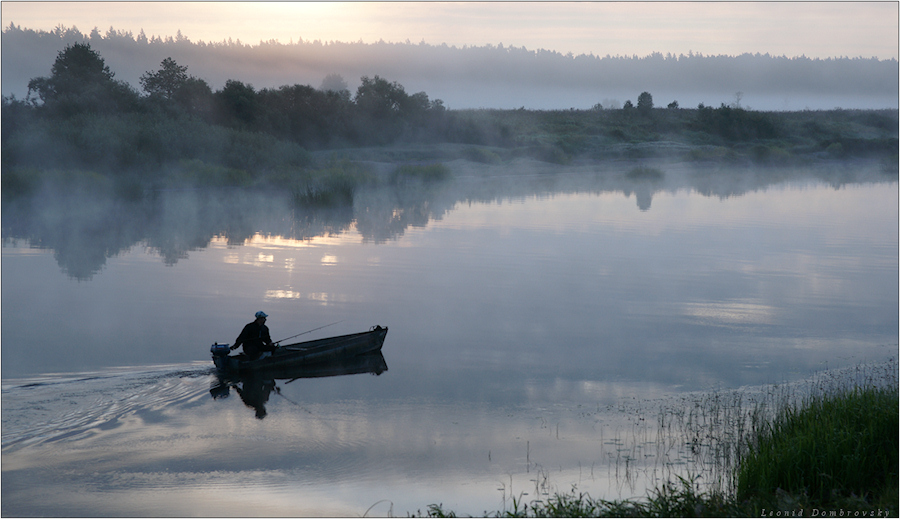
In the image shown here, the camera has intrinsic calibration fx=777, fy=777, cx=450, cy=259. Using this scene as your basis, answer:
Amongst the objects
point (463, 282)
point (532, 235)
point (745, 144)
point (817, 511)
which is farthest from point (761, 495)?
point (745, 144)

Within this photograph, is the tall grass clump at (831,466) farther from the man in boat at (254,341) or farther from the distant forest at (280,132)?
the distant forest at (280,132)

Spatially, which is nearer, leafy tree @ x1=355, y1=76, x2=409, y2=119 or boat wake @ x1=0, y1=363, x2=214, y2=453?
boat wake @ x1=0, y1=363, x2=214, y2=453

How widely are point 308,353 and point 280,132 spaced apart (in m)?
53.5

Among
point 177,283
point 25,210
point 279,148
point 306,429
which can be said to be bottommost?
point 306,429

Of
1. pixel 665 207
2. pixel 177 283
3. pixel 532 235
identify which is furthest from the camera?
pixel 665 207

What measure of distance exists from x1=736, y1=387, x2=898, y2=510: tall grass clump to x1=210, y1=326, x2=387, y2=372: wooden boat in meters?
7.79

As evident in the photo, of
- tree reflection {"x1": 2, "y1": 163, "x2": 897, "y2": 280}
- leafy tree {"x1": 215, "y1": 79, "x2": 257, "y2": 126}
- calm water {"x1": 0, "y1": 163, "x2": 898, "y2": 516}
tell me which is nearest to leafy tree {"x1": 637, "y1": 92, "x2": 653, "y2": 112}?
tree reflection {"x1": 2, "y1": 163, "x2": 897, "y2": 280}

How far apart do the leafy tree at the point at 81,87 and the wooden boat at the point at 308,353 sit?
154 ft

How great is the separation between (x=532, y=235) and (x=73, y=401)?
2228 centimetres

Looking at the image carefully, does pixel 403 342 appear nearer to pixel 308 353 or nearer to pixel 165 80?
pixel 308 353

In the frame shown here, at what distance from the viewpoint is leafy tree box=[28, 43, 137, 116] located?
5489 cm

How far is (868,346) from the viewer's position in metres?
15.9

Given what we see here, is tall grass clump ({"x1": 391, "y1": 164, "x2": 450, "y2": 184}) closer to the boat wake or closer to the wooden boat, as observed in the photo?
the wooden boat

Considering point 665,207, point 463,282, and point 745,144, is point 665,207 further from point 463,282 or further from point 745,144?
point 745,144
